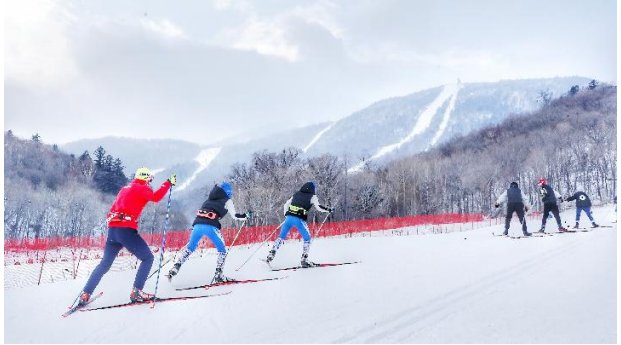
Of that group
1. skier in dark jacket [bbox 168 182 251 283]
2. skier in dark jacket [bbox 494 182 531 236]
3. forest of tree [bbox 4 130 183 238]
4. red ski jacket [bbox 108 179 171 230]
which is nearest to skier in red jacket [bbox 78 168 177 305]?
red ski jacket [bbox 108 179 171 230]

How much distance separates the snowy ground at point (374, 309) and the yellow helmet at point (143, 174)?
1.63 m

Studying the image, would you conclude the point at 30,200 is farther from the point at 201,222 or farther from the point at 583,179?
the point at 583,179

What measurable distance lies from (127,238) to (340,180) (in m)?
48.5

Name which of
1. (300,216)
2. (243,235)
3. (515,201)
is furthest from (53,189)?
(515,201)

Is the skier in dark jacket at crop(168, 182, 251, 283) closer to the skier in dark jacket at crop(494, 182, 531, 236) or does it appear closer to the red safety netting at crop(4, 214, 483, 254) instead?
the red safety netting at crop(4, 214, 483, 254)

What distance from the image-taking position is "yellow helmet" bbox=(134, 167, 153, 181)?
559cm

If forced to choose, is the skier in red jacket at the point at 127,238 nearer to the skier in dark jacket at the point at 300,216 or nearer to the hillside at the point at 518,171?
the skier in dark jacket at the point at 300,216

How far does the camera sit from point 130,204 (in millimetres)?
5410

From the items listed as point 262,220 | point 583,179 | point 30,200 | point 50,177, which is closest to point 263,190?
point 262,220

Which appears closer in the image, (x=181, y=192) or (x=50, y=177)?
(x=50, y=177)

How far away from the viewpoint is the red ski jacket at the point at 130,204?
534 cm

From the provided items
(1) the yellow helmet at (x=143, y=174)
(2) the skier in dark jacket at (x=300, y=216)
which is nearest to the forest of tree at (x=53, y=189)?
(2) the skier in dark jacket at (x=300, y=216)

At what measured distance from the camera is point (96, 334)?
14.0ft

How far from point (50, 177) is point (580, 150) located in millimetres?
78728
